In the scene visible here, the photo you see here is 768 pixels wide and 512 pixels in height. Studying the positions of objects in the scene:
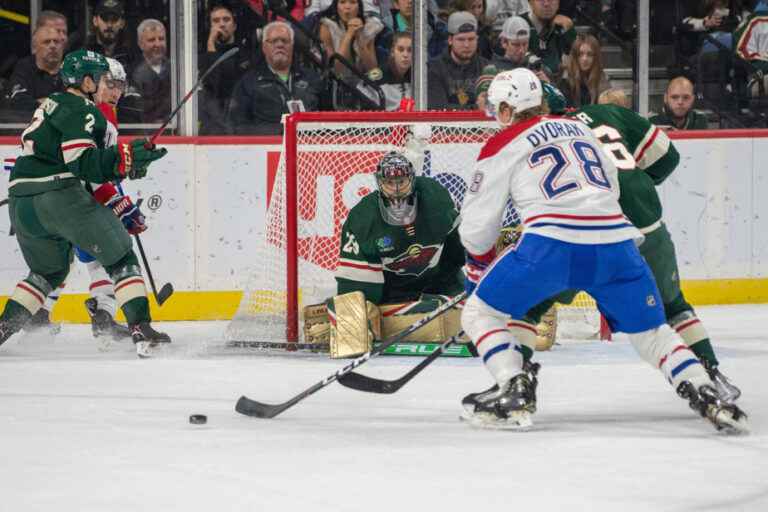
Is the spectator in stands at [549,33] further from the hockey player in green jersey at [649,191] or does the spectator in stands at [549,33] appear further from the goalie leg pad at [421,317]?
the hockey player in green jersey at [649,191]

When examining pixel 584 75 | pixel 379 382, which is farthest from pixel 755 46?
pixel 379 382

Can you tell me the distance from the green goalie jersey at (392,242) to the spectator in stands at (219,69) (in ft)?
4.71

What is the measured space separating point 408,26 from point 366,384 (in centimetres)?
342

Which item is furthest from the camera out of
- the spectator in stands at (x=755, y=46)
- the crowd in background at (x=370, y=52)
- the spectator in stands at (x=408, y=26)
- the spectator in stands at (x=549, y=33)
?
the spectator in stands at (x=755, y=46)

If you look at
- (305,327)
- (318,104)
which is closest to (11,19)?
(318,104)

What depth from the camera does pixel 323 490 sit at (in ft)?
11.4

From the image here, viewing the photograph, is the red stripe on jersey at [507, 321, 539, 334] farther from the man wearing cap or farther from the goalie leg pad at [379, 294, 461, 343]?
the man wearing cap

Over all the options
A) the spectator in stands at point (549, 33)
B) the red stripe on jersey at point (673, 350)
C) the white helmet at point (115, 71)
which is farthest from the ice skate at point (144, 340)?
the spectator in stands at point (549, 33)

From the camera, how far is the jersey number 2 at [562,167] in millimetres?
4102

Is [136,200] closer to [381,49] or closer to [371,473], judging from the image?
[381,49]

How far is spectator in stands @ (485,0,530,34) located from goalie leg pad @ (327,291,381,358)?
7.97 ft

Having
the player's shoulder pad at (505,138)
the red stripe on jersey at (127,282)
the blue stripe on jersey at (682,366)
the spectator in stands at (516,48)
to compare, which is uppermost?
the spectator in stands at (516,48)

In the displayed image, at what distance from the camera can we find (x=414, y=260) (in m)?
6.11

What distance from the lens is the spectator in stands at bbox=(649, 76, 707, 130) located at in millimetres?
7852
